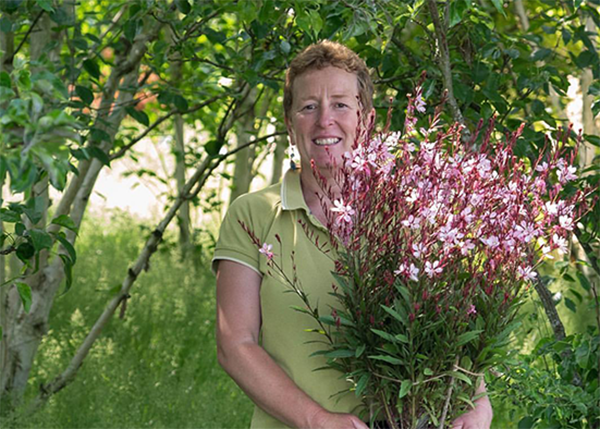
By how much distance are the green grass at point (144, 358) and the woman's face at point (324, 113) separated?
1730 millimetres

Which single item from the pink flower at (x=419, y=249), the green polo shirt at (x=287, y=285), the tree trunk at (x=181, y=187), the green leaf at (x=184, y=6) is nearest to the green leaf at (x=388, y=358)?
the pink flower at (x=419, y=249)

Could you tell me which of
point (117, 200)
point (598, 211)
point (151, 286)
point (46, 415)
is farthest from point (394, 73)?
point (117, 200)

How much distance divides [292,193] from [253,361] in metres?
0.51

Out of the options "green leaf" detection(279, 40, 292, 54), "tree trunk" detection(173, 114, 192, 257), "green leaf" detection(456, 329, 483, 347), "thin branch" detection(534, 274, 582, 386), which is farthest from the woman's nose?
"tree trunk" detection(173, 114, 192, 257)

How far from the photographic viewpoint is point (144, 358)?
4.92 m

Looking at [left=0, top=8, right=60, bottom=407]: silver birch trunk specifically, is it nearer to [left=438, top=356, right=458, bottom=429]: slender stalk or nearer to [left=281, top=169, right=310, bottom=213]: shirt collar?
[left=281, top=169, right=310, bottom=213]: shirt collar

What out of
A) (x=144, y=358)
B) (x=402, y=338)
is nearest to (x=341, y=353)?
(x=402, y=338)

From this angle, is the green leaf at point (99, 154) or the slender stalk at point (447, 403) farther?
the green leaf at point (99, 154)

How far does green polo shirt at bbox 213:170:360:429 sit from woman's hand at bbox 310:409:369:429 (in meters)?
0.10

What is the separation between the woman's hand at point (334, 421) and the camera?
205 cm

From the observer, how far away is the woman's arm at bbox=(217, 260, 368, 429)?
6.97ft

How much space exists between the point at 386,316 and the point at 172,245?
4.97m

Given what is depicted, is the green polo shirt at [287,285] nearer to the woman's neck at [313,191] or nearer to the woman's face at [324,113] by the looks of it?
the woman's neck at [313,191]

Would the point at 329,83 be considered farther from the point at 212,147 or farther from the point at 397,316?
the point at 212,147
